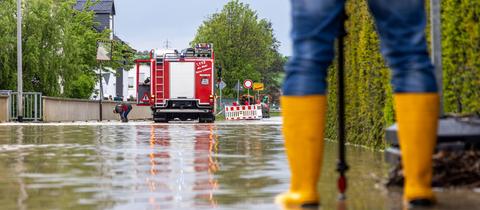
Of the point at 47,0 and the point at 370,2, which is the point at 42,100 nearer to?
the point at 47,0

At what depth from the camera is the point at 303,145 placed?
4.11m

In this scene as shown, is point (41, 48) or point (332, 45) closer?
point (332, 45)

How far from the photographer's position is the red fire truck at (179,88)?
38.8 meters

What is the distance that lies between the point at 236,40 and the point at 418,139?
7832 centimetres

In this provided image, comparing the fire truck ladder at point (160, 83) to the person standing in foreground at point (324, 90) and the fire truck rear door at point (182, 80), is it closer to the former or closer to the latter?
the fire truck rear door at point (182, 80)

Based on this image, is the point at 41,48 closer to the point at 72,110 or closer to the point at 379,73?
the point at 72,110

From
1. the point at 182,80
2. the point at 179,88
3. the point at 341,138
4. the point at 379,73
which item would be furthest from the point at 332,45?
the point at 182,80

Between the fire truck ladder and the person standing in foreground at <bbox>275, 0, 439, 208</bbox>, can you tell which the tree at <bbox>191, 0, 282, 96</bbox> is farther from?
the person standing in foreground at <bbox>275, 0, 439, 208</bbox>

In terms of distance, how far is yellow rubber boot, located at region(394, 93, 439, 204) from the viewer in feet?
13.2

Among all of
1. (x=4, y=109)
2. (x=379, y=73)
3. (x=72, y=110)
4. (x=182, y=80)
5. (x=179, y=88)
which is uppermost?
(x=182, y=80)

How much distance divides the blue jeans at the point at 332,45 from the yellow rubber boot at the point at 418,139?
0.22 ft

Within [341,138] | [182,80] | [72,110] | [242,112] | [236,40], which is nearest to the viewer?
[341,138]

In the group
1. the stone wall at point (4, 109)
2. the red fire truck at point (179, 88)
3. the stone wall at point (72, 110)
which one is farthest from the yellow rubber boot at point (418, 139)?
the stone wall at point (72, 110)

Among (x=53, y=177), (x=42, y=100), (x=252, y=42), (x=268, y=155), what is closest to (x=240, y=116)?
(x=42, y=100)
